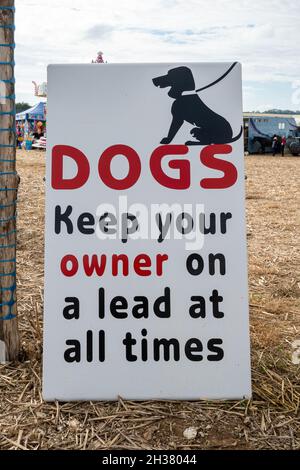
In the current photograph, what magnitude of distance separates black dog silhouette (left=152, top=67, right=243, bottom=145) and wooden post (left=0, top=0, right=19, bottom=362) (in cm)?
78

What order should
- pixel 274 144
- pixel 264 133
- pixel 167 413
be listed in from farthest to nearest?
pixel 264 133, pixel 274 144, pixel 167 413

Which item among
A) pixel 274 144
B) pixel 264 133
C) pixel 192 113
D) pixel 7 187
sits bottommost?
pixel 7 187

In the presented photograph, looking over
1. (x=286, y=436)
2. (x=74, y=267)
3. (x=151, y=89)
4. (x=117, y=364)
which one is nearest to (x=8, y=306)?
(x=74, y=267)

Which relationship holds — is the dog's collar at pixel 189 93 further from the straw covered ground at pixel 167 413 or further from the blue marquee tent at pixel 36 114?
the blue marquee tent at pixel 36 114

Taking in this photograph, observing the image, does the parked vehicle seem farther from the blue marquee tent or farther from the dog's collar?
the dog's collar

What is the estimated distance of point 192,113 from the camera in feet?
8.48

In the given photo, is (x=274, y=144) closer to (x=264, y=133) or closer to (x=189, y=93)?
(x=264, y=133)

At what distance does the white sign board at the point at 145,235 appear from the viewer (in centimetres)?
260

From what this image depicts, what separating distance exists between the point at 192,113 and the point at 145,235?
640mm

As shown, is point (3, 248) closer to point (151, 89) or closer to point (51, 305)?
point (51, 305)

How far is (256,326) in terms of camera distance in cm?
365

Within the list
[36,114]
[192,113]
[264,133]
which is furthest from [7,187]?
[36,114]

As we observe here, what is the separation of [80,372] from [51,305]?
1.18ft

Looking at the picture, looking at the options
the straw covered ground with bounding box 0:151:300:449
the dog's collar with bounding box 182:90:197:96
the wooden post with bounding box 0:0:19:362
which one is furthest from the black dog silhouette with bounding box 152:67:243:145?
the straw covered ground with bounding box 0:151:300:449
